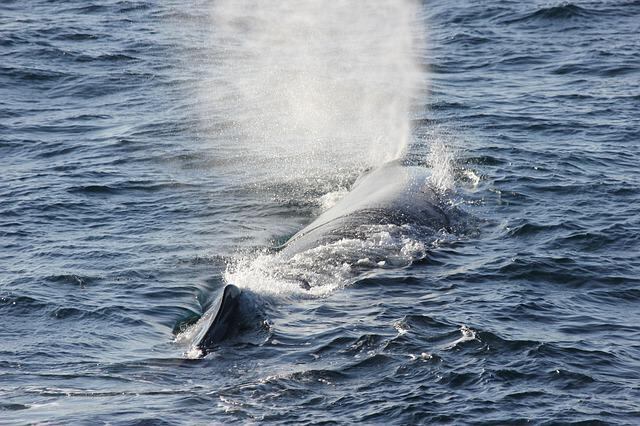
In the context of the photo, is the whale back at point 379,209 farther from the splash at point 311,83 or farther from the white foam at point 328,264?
the splash at point 311,83

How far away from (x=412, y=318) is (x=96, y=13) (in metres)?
33.1

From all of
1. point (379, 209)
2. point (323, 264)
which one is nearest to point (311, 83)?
point (379, 209)

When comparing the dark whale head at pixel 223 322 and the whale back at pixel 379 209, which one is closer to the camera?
the dark whale head at pixel 223 322

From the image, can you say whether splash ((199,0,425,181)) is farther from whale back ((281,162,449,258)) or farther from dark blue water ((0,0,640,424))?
whale back ((281,162,449,258))

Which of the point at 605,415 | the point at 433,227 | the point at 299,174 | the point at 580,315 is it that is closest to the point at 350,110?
the point at 299,174

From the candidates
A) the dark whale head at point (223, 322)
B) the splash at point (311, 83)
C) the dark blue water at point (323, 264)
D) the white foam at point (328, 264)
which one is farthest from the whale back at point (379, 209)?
the dark whale head at point (223, 322)

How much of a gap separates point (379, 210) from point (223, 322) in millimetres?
6449

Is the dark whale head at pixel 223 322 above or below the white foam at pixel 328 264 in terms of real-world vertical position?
above

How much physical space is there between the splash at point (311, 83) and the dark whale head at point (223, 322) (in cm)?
1124

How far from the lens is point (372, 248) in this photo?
19.6 meters

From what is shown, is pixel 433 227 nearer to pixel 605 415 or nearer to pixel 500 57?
pixel 605 415

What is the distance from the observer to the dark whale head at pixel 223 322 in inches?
608

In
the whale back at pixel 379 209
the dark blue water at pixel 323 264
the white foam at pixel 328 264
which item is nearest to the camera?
the dark blue water at pixel 323 264

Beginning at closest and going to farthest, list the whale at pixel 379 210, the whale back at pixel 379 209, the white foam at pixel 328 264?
the white foam at pixel 328 264 → the whale at pixel 379 210 → the whale back at pixel 379 209
